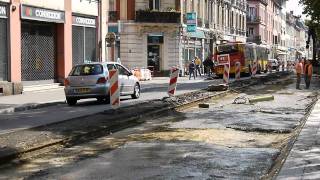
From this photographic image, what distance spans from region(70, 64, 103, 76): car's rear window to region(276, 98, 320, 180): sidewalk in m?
10.7

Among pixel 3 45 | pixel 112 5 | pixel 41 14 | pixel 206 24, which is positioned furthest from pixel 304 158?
pixel 206 24

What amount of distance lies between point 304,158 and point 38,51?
23.4m

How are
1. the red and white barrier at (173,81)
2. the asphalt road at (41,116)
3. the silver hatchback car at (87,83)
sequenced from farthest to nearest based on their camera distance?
the red and white barrier at (173,81)
the silver hatchback car at (87,83)
the asphalt road at (41,116)

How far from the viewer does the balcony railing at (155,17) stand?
5316 cm

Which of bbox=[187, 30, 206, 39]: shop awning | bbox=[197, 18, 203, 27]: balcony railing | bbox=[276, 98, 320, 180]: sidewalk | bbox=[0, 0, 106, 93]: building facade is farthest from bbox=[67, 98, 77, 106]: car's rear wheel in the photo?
bbox=[197, 18, 203, 27]: balcony railing

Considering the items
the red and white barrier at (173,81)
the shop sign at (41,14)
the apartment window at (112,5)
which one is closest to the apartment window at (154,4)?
the apartment window at (112,5)

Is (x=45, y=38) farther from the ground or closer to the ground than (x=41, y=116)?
farther from the ground

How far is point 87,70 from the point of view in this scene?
21.8 metres

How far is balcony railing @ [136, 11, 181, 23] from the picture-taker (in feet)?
174

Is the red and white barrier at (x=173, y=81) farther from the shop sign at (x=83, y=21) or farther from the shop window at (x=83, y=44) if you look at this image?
the shop sign at (x=83, y=21)

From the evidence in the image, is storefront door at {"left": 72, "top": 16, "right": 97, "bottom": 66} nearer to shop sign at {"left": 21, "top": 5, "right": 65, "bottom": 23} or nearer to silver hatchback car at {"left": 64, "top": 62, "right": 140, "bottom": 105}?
shop sign at {"left": 21, "top": 5, "right": 65, "bottom": 23}

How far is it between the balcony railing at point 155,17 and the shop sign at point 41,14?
2147 centimetres

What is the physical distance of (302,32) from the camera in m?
189

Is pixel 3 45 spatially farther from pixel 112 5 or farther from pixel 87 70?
pixel 112 5
